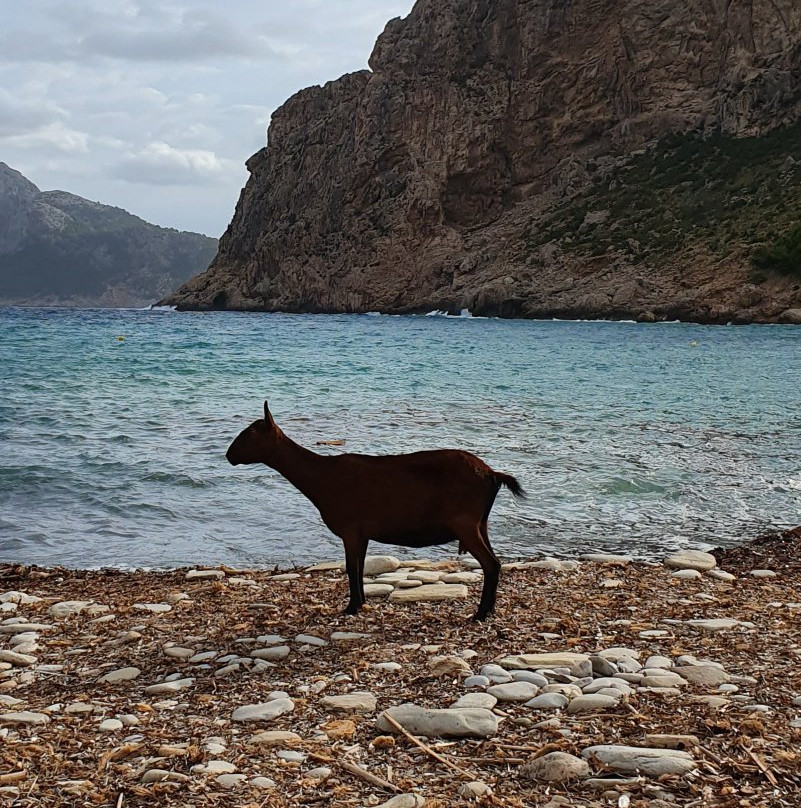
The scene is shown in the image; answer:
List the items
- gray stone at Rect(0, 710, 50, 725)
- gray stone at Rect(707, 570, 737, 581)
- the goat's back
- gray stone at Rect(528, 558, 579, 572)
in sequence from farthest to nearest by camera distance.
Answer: gray stone at Rect(528, 558, 579, 572)
gray stone at Rect(707, 570, 737, 581)
the goat's back
gray stone at Rect(0, 710, 50, 725)

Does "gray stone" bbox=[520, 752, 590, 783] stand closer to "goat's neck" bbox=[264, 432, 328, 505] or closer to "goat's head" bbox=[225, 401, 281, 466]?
"goat's neck" bbox=[264, 432, 328, 505]

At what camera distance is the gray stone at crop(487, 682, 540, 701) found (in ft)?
17.1

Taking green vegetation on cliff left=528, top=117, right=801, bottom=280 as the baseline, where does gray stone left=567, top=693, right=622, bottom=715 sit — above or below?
below

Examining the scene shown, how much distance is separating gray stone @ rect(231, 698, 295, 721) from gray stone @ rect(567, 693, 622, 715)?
1.48 meters

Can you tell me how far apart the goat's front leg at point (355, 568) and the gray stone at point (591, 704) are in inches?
93.1

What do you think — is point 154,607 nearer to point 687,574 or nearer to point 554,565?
point 554,565

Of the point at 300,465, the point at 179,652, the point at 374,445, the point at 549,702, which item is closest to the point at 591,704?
the point at 549,702

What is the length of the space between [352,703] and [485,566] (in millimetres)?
1965

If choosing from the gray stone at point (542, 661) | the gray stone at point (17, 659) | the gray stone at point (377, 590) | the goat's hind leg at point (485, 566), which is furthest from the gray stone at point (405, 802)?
the gray stone at point (377, 590)

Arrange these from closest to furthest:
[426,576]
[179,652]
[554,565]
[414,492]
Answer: [179,652]
[414,492]
[426,576]
[554,565]

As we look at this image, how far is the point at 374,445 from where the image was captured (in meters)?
16.6

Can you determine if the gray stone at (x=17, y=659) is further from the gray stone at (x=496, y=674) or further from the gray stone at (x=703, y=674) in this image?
the gray stone at (x=703, y=674)

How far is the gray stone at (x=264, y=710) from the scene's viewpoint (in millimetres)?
5016

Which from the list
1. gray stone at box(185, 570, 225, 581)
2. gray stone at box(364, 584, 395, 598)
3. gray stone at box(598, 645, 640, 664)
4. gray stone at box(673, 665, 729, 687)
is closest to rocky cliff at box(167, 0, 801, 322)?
gray stone at box(185, 570, 225, 581)
